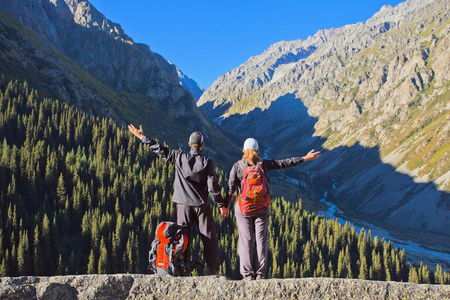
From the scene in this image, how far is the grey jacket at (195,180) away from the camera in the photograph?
12.7m

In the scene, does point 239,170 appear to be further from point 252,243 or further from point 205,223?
point 252,243

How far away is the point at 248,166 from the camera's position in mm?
12477

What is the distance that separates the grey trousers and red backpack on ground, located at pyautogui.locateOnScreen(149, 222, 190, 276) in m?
2.27

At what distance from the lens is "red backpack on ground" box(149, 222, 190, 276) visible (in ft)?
39.2

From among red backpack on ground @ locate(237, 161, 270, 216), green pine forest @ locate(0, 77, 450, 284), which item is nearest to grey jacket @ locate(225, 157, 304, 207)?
red backpack on ground @ locate(237, 161, 270, 216)

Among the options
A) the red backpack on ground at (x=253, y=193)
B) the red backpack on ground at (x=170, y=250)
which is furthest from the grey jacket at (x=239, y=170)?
the red backpack on ground at (x=170, y=250)

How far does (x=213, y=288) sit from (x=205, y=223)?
3.83 m

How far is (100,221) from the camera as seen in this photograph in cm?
12600

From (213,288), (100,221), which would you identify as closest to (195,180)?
(213,288)

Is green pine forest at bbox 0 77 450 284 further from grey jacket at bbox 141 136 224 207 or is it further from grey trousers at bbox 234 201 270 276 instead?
grey trousers at bbox 234 201 270 276

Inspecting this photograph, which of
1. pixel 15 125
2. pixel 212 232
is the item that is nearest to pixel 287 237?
pixel 212 232

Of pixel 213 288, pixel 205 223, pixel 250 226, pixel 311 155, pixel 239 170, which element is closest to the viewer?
pixel 213 288

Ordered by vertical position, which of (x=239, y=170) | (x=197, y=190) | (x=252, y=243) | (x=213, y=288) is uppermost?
(x=239, y=170)

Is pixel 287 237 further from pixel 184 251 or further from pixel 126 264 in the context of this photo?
pixel 184 251
